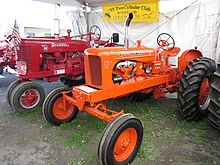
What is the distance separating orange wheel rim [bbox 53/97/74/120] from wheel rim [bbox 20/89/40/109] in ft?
3.11

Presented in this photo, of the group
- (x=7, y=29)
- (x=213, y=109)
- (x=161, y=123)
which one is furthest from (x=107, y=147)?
(x=7, y=29)

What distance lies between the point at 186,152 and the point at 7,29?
9.61 metres

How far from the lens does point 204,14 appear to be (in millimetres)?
4363

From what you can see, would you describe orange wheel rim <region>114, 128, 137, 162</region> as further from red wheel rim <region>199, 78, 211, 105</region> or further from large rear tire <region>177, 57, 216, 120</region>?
red wheel rim <region>199, 78, 211, 105</region>

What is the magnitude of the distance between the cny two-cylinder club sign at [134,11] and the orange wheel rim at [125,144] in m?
3.72

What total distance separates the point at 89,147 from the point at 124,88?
0.86m

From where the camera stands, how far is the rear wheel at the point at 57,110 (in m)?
2.82

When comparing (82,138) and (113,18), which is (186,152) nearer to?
(82,138)

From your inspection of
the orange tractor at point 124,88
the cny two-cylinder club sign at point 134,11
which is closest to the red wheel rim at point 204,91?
the orange tractor at point 124,88

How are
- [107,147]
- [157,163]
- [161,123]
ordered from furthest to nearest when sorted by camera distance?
[161,123], [157,163], [107,147]

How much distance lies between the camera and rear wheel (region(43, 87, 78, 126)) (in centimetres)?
282

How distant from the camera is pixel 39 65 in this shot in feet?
13.1

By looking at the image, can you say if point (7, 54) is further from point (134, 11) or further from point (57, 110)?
point (134, 11)

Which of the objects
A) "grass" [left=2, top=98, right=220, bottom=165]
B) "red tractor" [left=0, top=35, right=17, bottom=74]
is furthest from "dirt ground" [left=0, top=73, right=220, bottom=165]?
"red tractor" [left=0, top=35, right=17, bottom=74]
